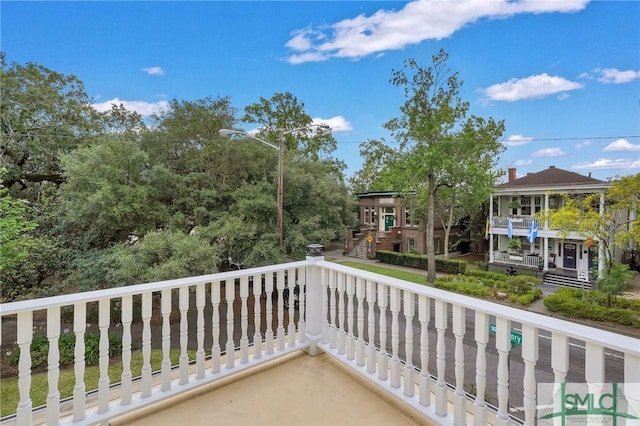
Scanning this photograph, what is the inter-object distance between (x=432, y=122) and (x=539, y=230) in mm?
7428

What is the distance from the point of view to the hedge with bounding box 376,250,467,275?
49.2 ft

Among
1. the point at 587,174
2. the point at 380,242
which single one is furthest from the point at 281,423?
the point at 587,174

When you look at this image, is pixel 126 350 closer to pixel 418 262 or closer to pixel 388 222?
pixel 418 262

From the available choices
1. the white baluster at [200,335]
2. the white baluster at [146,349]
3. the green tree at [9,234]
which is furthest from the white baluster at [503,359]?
the green tree at [9,234]

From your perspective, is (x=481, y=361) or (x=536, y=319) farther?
(x=481, y=361)

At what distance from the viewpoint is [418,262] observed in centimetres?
1636

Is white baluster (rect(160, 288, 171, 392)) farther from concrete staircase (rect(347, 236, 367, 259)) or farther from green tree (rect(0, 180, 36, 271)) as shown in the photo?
concrete staircase (rect(347, 236, 367, 259))

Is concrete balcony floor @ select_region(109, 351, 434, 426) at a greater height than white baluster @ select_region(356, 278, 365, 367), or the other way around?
white baluster @ select_region(356, 278, 365, 367)

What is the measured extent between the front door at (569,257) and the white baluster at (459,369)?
16.6m

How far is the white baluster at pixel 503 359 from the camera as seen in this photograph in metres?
1.37

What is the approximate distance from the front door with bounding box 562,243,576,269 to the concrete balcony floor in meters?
16.5

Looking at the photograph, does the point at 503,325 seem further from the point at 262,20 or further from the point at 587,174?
the point at 587,174

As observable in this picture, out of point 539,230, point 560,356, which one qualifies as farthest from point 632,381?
point 539,230

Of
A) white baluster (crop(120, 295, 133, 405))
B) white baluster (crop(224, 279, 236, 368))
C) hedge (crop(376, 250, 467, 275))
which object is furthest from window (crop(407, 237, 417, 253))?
white baluster (crop(120, 295, 133, 405))
